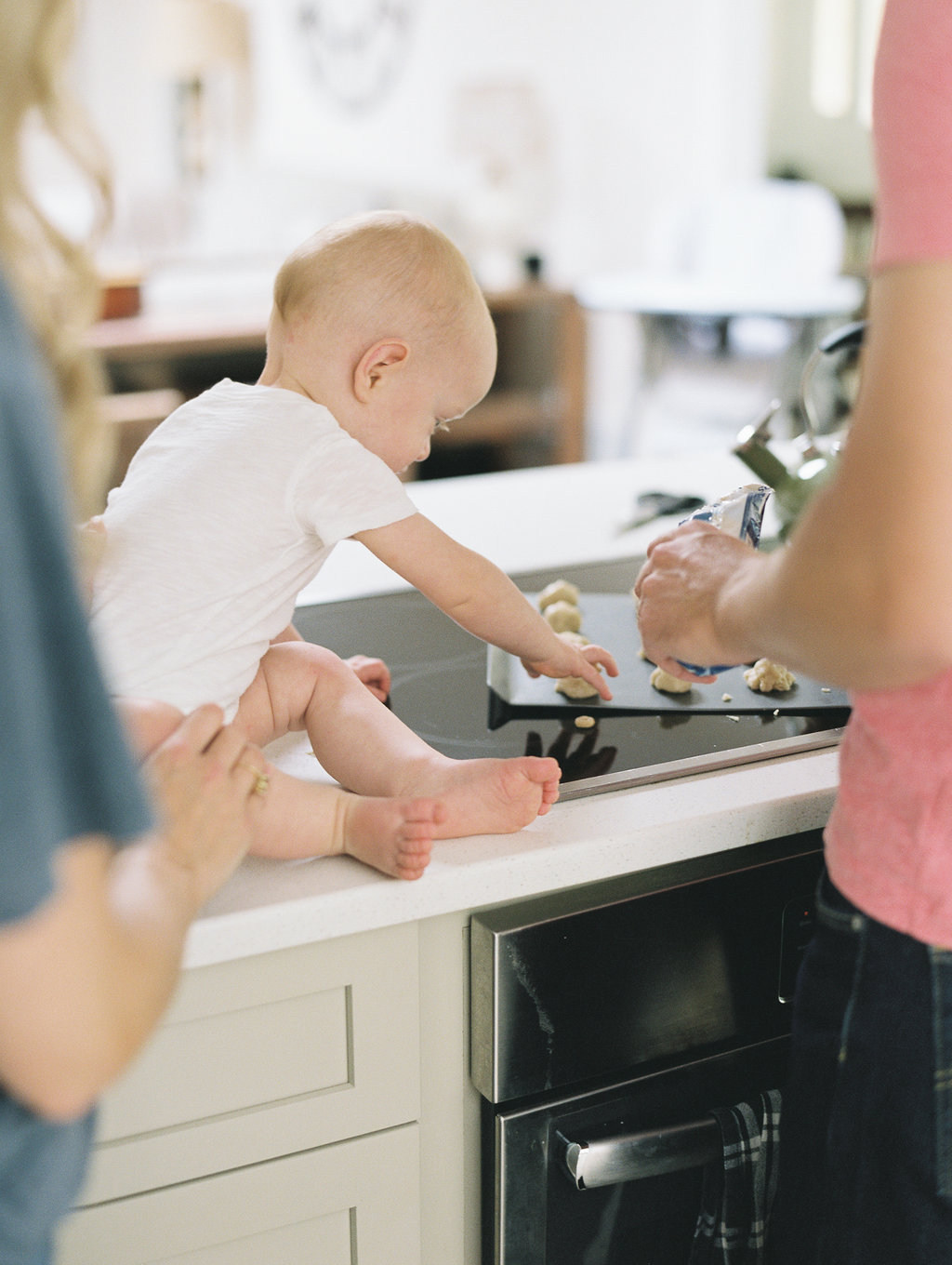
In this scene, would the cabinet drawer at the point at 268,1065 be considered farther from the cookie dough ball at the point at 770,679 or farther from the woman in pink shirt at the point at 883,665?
the cookie dough ball at the point at 770,679

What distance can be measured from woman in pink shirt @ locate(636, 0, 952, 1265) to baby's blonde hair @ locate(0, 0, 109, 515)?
1.10 feet

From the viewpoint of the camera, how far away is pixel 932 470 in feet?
1.82

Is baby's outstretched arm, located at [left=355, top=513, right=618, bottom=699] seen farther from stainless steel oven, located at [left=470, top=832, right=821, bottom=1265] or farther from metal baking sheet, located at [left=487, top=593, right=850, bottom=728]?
stainless steel oven, located at [left=470, top=832, right=821, bottom=1265]

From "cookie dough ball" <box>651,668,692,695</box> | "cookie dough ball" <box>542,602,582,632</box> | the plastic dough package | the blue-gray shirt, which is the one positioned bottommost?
"cookie dough ball" <box>651,668,692,695</box>

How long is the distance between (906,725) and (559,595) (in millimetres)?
650

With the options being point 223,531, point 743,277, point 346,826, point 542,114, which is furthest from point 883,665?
point 542,114

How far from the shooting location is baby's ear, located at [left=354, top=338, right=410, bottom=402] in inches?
38.7

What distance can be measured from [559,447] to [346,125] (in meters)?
1.74

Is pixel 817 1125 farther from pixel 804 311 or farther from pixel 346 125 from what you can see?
pixel 346 125

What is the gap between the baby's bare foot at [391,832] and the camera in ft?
2.59

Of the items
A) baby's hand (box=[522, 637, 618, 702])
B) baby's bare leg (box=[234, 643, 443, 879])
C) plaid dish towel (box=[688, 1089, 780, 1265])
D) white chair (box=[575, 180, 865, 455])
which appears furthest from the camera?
white chair (box=[575, 180, 865, 455])

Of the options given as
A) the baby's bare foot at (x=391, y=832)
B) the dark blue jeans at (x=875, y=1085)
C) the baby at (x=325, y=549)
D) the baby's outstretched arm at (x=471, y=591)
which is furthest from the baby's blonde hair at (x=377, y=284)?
the dark blue jeans at (x=875, y=1085)

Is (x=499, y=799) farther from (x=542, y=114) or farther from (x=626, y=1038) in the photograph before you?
(x=542, y=114)

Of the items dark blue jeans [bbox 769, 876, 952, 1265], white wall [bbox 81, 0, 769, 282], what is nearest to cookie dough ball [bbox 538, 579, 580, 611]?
dark blue jeans [bbox 769, 876, 952, 1265]
